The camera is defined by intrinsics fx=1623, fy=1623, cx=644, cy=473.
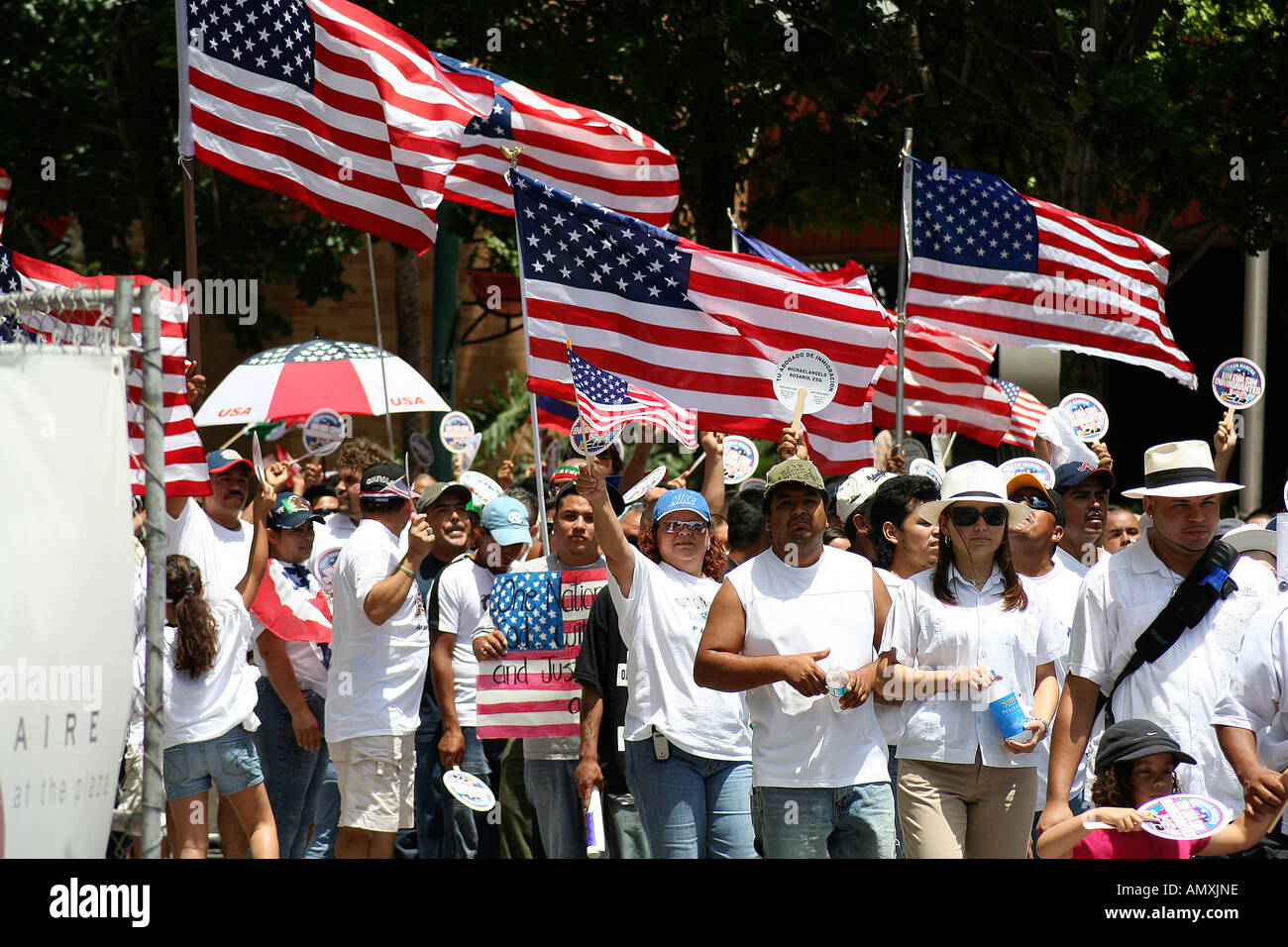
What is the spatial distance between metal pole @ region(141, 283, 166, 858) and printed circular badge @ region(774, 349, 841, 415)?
4.32 m

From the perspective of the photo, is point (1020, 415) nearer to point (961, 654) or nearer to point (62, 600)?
point (961, 654)

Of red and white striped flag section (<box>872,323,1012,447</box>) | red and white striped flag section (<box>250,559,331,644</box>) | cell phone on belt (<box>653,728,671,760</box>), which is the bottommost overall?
cell phone on belt (<box>653,728,671,760</box>)

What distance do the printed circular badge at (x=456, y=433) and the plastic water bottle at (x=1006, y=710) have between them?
6182 millimetres

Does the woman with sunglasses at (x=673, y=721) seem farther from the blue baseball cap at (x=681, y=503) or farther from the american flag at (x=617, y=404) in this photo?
the american flag at (x=617, y=404)

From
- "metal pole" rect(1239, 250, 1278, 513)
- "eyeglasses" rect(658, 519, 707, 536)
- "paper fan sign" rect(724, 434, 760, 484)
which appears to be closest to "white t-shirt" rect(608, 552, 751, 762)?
"eyeglasses" rect(658, 519, 707, 536)

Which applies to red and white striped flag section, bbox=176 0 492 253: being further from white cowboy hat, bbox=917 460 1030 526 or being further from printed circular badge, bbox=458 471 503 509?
white cowboy hat, bbox=917 460 1030 526

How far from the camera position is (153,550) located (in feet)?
14.1

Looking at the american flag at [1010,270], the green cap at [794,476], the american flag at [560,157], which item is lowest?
the green cap at [794,476]

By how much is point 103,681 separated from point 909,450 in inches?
308

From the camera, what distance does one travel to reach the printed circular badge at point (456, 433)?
11747 millimetres

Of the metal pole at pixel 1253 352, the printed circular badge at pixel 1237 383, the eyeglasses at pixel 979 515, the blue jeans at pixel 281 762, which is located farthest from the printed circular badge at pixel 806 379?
the metal pole at pixel 1253 352

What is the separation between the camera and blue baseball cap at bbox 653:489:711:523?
708 centimetres

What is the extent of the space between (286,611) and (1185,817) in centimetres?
487
